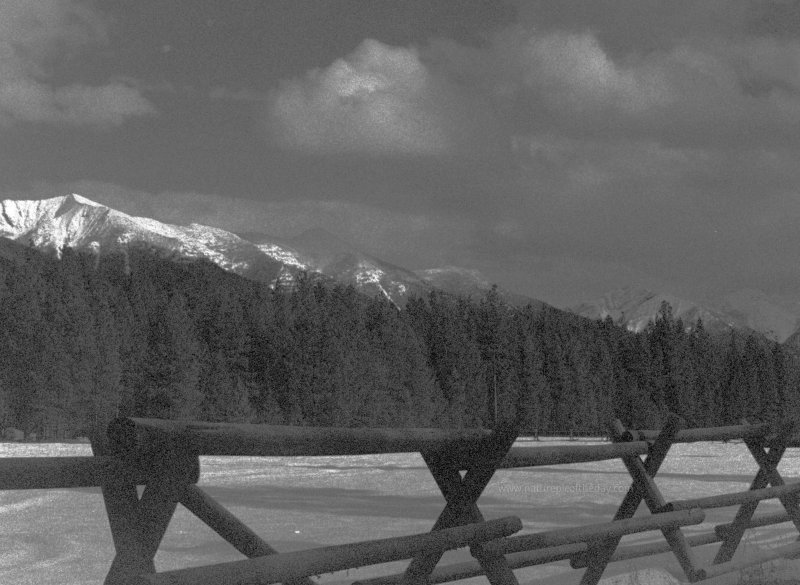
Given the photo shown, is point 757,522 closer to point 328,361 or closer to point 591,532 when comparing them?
point 591,532

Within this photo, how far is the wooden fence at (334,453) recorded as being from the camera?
11.7ft

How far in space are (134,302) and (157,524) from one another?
114 meters

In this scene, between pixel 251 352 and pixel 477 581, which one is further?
pixel 251 352

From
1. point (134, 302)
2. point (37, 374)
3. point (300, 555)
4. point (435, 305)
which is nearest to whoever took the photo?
point (300, 555)

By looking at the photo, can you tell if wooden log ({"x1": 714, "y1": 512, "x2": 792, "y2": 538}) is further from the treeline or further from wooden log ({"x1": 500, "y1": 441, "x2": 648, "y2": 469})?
the treeline

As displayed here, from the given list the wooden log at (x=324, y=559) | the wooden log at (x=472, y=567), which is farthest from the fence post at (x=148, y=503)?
the wooden log at (x=472, y=567)

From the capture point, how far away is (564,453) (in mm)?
6438

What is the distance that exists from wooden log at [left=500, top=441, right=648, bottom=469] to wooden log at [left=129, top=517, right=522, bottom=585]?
725mm

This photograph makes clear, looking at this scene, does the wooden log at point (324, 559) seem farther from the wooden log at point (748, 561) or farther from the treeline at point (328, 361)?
the treeline at point (328, 361)

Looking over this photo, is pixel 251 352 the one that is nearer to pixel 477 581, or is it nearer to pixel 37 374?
pixel 37 374

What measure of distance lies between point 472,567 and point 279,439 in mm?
3091

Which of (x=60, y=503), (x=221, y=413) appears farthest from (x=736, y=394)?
(x=60, y=503)

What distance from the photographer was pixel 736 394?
13162cm

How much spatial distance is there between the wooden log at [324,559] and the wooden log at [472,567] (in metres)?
1.17
